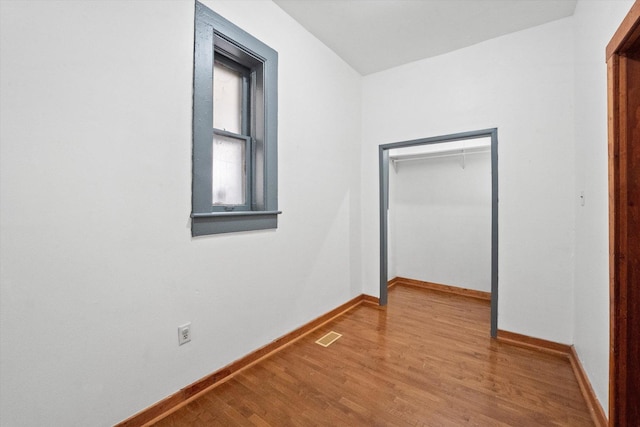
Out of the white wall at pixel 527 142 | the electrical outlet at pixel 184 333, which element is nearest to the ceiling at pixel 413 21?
the white wall at pixel 527 142

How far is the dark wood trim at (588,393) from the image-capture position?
1477 millimetres

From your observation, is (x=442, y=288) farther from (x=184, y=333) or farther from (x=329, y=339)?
(x=184, y=333)

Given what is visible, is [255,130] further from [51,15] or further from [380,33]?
[380,33]

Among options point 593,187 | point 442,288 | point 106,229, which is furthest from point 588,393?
point 106,229

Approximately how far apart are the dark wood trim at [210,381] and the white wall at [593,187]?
1986 millimetres

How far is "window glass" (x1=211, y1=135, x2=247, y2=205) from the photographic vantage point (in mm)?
2002

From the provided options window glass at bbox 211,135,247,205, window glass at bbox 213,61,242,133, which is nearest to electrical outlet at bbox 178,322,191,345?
window glass at bbox 211,135,247,205

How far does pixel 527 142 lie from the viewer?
7.98ft

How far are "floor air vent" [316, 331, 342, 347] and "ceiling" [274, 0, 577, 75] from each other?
282 cm

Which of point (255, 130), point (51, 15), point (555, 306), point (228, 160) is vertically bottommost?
point (555, 306)

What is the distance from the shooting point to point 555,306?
2330 mm

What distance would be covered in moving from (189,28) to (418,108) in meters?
2.31

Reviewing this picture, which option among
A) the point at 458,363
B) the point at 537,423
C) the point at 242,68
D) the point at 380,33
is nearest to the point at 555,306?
the point at 458,363

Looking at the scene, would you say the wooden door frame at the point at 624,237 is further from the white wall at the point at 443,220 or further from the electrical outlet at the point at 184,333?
the white wall at the point at 443,220
